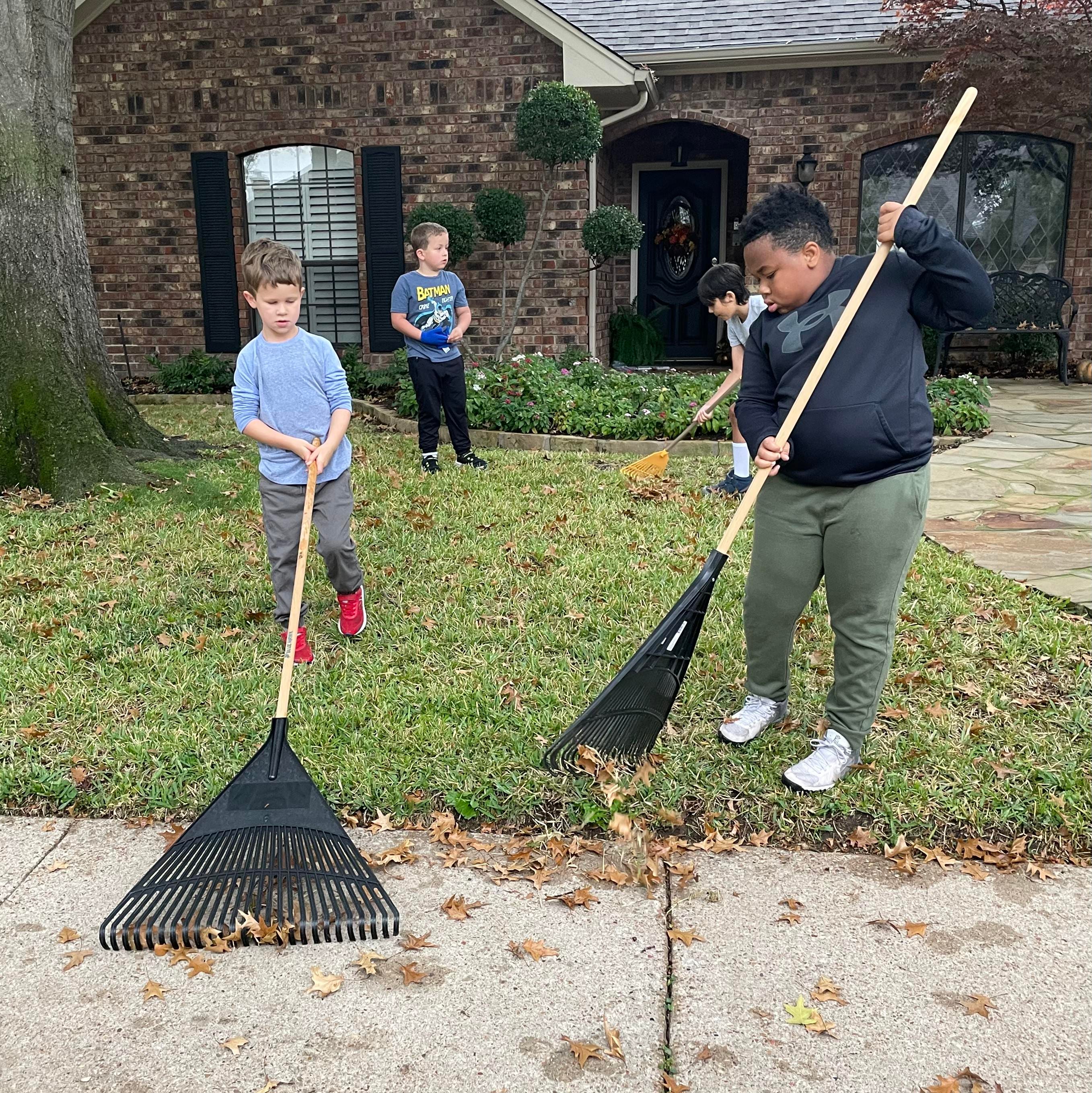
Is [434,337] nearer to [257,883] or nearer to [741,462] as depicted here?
[741,462]

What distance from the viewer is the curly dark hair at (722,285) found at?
218 inches

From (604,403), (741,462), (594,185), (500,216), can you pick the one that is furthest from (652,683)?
(594,185)

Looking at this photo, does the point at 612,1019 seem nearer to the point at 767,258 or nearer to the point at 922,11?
the point at 767,258

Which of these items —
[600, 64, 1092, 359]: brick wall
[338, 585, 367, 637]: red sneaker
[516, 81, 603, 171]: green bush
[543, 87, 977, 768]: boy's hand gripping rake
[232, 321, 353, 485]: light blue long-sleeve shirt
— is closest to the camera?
[543, 87, 977, 768]: boy's hand gripping rake

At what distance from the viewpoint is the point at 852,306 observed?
2.60 meters

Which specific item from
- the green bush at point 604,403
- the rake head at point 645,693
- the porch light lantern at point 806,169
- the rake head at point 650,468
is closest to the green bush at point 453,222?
the green bush at point 604,403

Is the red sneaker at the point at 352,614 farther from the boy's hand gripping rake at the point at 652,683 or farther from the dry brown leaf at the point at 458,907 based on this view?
the dry brown leaf at the point at 458,907

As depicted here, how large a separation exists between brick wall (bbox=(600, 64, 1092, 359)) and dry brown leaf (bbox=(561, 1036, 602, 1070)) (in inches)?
433

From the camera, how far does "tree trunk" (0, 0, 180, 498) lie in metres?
6.27

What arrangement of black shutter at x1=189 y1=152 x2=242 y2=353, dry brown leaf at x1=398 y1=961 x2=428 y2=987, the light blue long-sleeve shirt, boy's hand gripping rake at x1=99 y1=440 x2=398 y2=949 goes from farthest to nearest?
black shutter at x1=189 y1=152 x2=242 y2=353
the light blue long-sleeve shirt
boy's hand gripping rake at x1=99 y1=440 x2=398 y2=949
dry brown leaf at x1=398 y1=961 x2=428 y2=987

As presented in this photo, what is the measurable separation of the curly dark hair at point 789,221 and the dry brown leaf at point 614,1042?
1.93 meters

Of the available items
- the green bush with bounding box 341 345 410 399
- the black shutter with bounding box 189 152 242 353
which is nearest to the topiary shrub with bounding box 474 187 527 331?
the green bush with bounding box 341 345 410 399

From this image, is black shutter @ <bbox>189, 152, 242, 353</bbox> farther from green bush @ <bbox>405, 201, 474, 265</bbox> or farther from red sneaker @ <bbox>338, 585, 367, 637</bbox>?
red sneaker @ <bbox>338, 585, 367, 637</bbox>

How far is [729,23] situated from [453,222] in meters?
4.21
